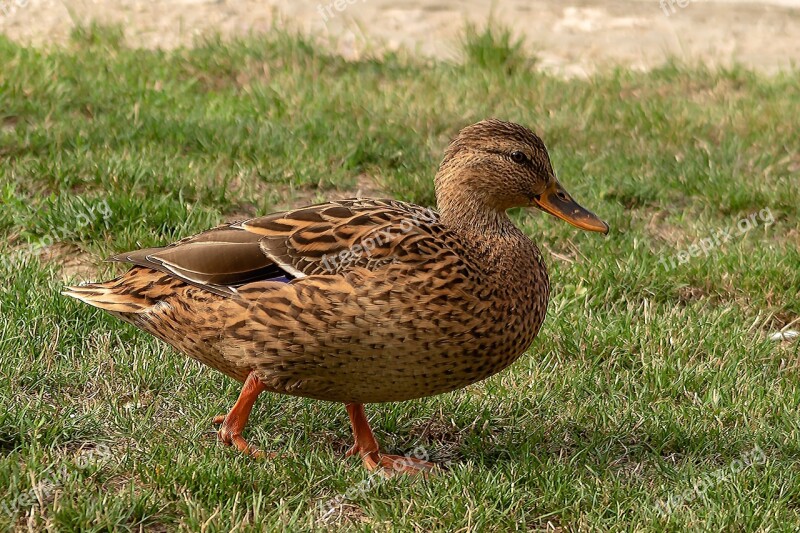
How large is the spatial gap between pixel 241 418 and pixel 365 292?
0.69 meters

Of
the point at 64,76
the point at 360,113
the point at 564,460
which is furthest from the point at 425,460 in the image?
the point at 64,76

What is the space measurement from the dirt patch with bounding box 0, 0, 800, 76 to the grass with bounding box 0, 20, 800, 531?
1.44 feet

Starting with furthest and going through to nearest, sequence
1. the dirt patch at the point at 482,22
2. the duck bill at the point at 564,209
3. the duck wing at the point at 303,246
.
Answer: the dirt patch at the point at 482,22, the duck bill at the point at 564,209, the duck wing at the point at 303,246

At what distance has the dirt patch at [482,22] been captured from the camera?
29.1 feet

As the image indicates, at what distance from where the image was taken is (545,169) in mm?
4316

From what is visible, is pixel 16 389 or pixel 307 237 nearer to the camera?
pixel 307 237

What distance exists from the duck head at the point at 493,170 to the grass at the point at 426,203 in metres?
0.81

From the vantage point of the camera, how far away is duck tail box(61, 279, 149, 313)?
164 inches

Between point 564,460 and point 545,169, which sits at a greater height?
point 545,169

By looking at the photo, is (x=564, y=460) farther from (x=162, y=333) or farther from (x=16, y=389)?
(x=16, y=389)

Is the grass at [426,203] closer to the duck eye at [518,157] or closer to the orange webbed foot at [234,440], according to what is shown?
the orange webbed foot at [234,440]

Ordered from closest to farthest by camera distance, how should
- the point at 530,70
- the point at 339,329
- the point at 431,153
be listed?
the point at 339,329, the point at 431,153, the point at 530,70

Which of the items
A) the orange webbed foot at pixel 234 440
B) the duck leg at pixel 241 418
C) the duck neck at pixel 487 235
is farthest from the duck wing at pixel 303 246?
the orange webbed foot at pixel 234 440

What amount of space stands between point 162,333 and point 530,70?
205 inches
